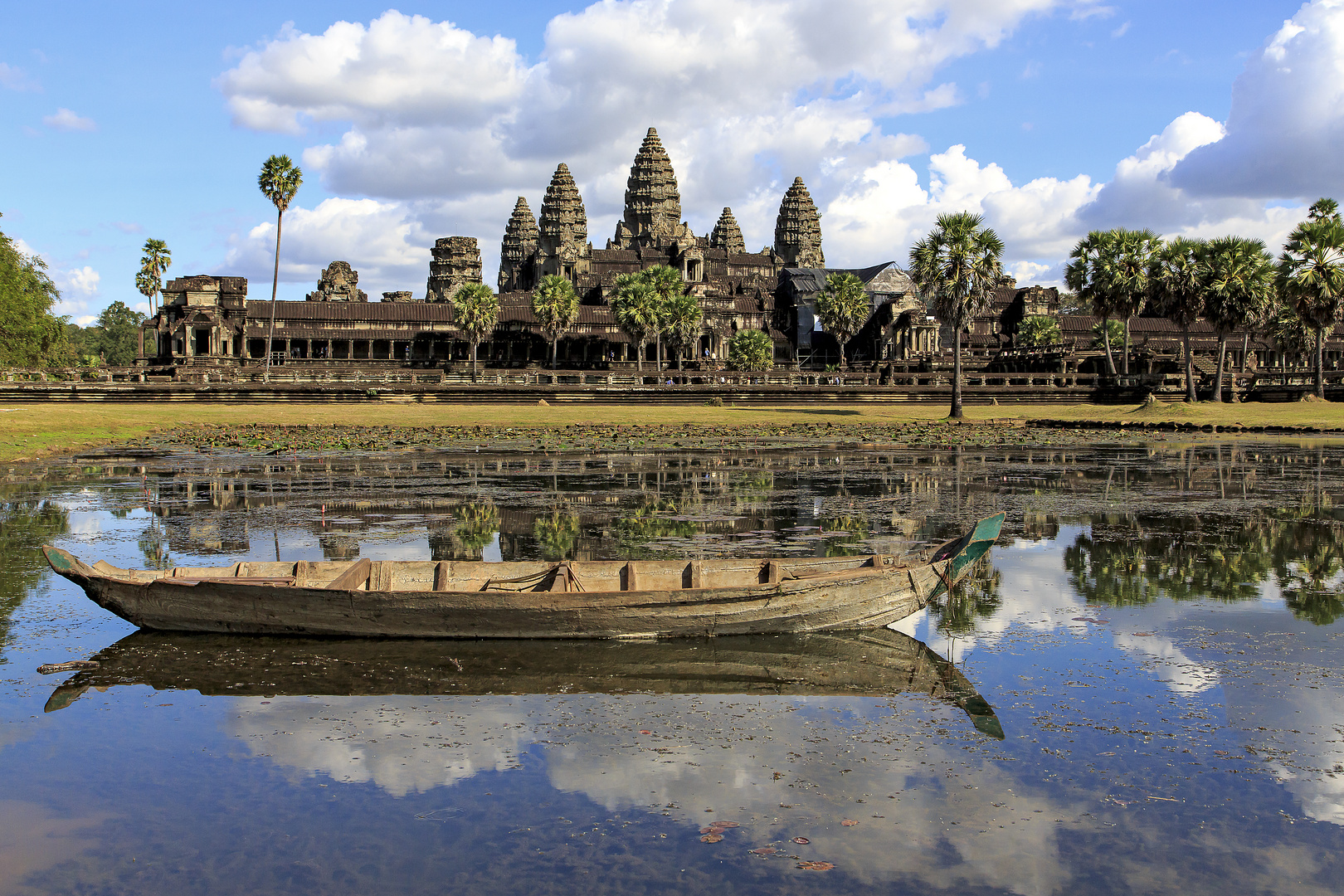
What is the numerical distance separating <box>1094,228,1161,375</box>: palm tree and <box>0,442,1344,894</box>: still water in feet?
→ 185

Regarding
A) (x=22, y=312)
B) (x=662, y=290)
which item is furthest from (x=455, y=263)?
(x=22, y=312)

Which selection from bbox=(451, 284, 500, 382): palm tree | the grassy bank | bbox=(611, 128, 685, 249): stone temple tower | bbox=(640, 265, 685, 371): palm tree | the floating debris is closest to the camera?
the floating debris

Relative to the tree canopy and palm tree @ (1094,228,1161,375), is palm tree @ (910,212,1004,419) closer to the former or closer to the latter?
palm tree @ (1094,228,1161,375)

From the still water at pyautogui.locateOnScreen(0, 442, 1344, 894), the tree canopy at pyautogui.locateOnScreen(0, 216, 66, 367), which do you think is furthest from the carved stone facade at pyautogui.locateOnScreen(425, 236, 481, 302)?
the still water at pyautogui.locateOnScreen(0, 442, 1344, 894)

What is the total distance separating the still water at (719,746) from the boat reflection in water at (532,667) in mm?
48

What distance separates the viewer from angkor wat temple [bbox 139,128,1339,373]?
306 ft

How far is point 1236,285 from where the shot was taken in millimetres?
61125

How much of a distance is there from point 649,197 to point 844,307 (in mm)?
40306

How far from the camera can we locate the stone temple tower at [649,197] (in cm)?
13075

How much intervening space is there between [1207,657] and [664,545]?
826 centimetres

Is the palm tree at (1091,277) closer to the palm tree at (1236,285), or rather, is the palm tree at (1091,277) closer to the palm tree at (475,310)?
the palm tree at (1236,285)

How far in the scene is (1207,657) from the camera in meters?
10.8

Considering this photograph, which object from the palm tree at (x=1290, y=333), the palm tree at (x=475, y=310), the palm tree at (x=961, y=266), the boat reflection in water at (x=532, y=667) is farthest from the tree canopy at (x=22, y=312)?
the palm tree at (x=1290, y=333)

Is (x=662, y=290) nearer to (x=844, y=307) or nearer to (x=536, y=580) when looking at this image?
(x=844, y=307)
